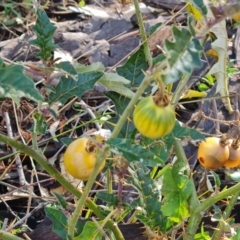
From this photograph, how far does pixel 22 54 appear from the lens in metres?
2.22

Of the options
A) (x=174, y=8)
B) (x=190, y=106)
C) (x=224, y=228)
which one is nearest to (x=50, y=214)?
(x=224, y=228)

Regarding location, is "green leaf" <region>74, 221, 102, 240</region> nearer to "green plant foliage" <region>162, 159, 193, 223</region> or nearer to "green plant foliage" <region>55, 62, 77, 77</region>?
"green plant foliage" <region>162, 159, 193, 223</region>

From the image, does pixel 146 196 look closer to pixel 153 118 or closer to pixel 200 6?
pixel 153 118

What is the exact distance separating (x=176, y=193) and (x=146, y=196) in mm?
97

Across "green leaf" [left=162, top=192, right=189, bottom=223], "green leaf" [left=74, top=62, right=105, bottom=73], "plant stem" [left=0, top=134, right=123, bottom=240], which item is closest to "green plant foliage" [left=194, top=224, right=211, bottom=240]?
"green leaf" [left=162, top=192, right=189, bottom=223]

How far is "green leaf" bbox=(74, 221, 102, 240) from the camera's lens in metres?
1.18

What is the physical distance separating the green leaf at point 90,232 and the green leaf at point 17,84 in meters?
0.47

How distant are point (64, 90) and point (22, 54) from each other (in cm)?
116

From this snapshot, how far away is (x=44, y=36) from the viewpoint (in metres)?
1.11

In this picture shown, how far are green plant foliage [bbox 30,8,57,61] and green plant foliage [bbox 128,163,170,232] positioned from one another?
1.09 ft

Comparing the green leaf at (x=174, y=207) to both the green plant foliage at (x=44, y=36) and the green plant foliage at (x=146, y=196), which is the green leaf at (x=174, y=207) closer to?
the green plant foliage at (x=146, y=196)

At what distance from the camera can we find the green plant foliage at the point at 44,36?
111cm

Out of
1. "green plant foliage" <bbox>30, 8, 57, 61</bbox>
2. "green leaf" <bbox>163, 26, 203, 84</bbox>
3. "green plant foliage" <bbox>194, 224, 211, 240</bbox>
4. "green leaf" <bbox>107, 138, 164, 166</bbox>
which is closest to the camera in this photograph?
"green leaf" <bbox>163, 26, 203, 84</bbox>

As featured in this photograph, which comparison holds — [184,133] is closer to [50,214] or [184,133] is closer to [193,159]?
[50,214]
